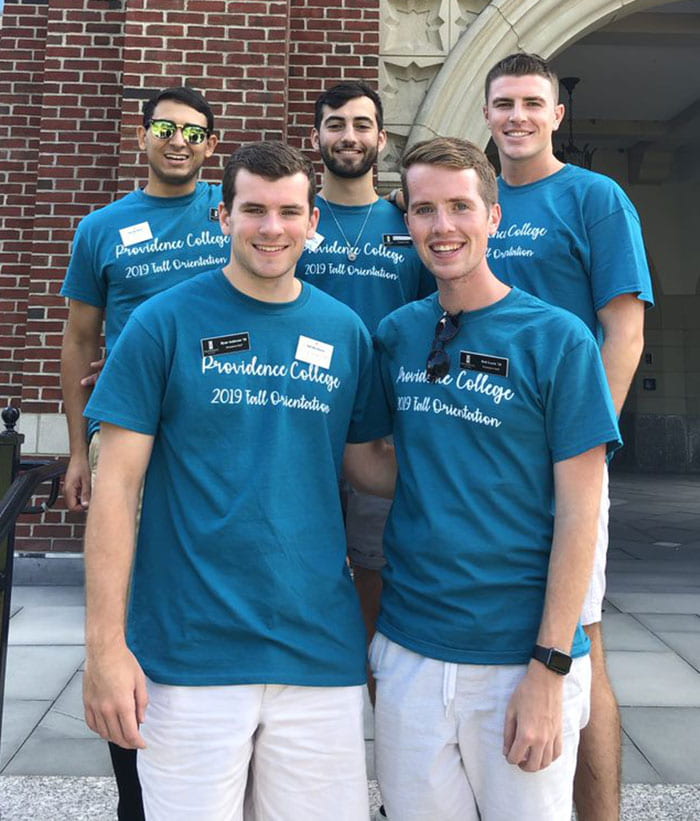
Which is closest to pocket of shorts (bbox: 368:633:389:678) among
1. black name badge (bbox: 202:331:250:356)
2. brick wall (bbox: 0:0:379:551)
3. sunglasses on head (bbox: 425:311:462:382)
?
sunglasses on head (bbox: 425:311:462:382)

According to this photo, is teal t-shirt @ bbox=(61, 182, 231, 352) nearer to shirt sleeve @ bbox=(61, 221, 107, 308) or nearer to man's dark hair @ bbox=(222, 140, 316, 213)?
shirt sleeve @ bbox=(61, 221, 107, 308)

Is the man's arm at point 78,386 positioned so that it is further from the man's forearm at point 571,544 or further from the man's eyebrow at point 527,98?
the man's forearm at point 571,544

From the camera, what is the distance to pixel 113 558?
5.06 ft

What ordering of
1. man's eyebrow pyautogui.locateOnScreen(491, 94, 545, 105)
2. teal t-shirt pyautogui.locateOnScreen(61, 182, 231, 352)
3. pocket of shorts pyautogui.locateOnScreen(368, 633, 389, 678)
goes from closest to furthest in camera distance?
pocket of shorts pyautogui.locateOnScreen(368, 633, 389, 678) < man's eyebrow pyautogui.locateOnScreen(491, 94, 545, 105) < teal t-shirt pyautogui.locateOnScreen(61, 182, 231, 352)

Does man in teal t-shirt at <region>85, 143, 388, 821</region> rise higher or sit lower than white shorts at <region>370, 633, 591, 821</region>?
higher

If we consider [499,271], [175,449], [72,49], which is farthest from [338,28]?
[175,449]

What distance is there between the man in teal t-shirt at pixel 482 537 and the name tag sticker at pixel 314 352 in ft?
0.60

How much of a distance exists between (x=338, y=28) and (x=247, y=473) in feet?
15.7

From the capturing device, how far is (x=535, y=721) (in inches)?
57.1

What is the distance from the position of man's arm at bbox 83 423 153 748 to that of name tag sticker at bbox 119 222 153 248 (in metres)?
1.08

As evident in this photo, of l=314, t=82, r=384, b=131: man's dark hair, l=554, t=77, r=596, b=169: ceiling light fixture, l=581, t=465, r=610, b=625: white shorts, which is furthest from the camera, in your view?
l=554, t=77, r=596, b=169: ceiling light fixture

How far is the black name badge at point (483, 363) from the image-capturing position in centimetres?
163

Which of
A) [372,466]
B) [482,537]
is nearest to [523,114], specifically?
[372,466]

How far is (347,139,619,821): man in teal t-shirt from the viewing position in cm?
152
